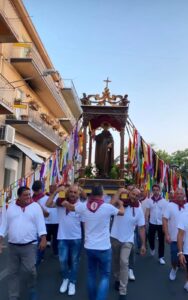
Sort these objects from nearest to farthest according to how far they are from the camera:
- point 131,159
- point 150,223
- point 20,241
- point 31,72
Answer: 1. point 20,241
2. point 150,223
3. point 131,159
4. point 31,72

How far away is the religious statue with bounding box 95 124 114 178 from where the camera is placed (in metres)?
9.72

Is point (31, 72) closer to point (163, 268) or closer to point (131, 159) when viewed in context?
point (131, 159)

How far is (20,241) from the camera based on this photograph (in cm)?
428

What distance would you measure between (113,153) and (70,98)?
19752 mm

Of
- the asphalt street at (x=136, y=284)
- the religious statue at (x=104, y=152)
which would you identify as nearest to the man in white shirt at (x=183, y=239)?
the asphalt street at (x=136, y=284)

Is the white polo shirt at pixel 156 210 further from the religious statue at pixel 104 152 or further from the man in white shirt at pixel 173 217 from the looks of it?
the religious statue at pixel 104 152

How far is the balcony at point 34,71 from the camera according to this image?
17381mm

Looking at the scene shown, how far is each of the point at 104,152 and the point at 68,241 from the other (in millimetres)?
4967

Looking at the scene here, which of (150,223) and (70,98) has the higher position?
(70,98)

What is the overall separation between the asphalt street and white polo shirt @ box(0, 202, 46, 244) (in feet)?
3.52

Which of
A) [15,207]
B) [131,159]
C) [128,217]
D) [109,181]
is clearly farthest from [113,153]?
[15,207]

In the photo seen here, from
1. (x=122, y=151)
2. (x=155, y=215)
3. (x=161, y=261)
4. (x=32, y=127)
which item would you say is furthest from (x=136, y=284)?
(x=32, y=127)

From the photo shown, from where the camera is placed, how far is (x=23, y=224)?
4.32 meters

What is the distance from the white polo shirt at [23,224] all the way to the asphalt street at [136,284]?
107 centimetres
